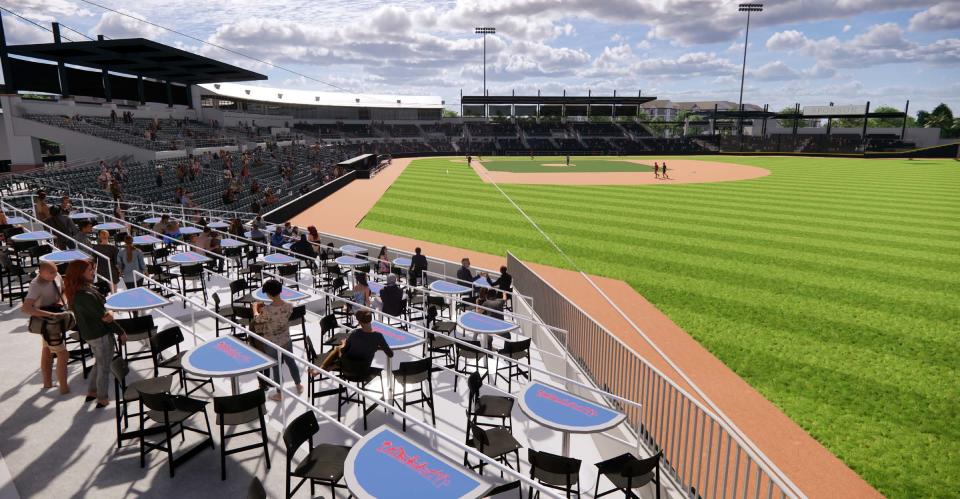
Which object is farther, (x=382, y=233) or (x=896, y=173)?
(x=896, y=173)

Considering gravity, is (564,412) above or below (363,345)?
below

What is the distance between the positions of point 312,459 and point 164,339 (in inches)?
134

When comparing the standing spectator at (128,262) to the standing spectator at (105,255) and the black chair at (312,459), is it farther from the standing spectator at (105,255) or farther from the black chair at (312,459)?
the black chair at (312,459)

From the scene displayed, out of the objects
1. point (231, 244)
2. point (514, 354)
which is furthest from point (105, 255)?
point (514, 354)

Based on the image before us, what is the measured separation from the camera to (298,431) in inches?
200

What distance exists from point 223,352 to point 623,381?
5547mm

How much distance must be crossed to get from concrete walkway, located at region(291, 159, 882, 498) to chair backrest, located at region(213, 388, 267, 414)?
6.95 meters

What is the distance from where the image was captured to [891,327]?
12.2 meters

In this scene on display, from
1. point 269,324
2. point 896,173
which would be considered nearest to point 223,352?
point 269,324

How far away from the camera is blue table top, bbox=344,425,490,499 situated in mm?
4031

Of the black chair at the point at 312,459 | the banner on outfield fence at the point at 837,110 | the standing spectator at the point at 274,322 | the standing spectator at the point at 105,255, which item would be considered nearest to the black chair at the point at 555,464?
the black chair at the point at 312,459

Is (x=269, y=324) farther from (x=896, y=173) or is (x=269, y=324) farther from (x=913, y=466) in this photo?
(x=896, y=173)

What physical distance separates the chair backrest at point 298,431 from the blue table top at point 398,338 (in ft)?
7.62

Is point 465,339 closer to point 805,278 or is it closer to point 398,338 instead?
point 398,338
